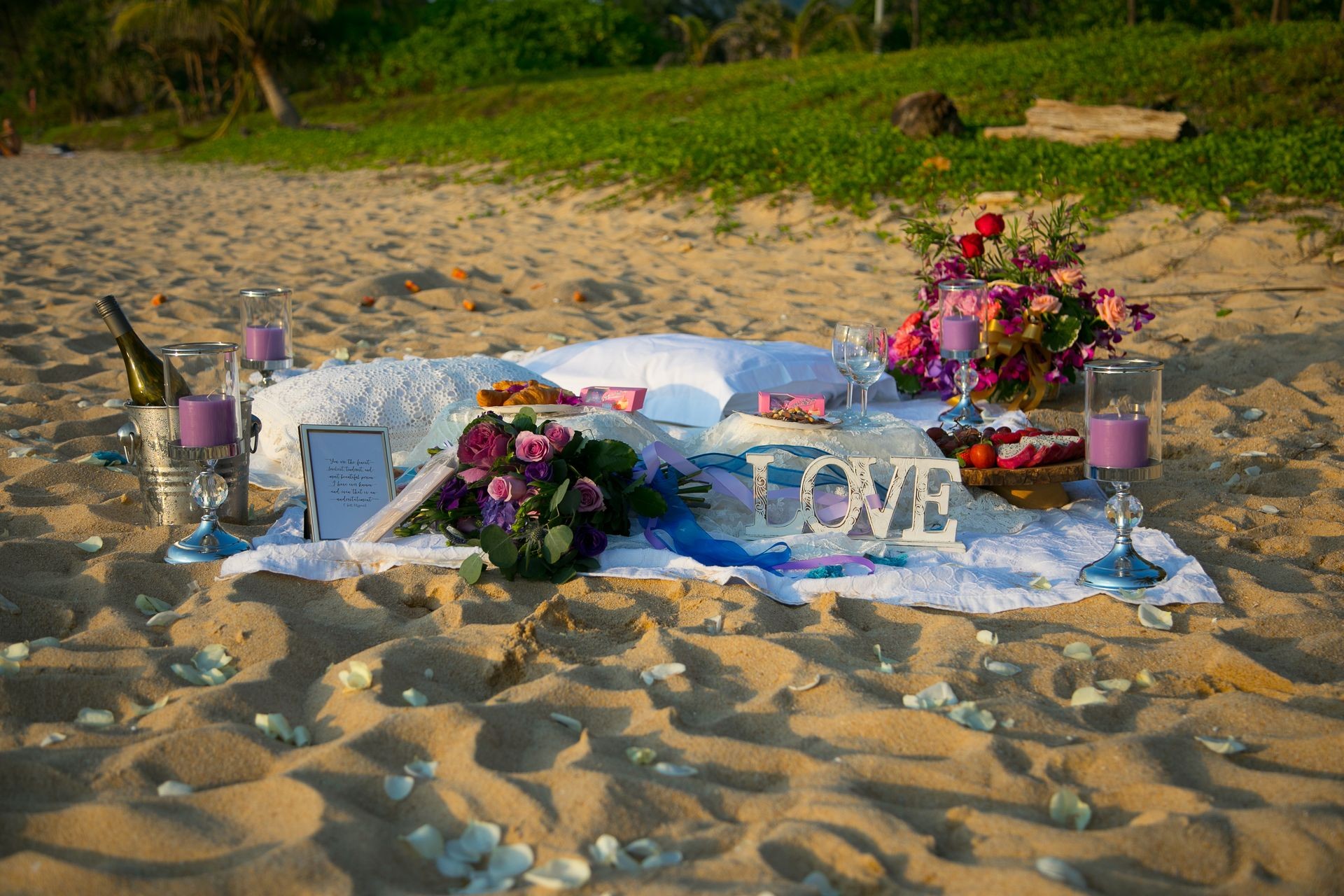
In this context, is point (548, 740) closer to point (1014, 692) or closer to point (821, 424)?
point (1014, 692)

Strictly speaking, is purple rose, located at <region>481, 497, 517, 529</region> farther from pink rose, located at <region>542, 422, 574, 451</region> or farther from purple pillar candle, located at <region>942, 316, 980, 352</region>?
purple pillar candle, located at <region>942, 316, 980, 352</region>

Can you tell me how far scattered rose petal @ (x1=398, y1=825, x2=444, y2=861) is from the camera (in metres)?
1.89

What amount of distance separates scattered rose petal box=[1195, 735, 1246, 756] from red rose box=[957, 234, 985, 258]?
3.18 m

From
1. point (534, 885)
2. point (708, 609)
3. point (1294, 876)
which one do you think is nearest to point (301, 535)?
point (708, 609)

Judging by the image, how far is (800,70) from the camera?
17250mm

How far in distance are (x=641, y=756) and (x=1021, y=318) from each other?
11.1 feet

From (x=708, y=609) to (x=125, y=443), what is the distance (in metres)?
1.98

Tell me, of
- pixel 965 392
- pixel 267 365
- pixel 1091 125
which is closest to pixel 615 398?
pixel 267 365

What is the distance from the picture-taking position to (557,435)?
10.7 feet

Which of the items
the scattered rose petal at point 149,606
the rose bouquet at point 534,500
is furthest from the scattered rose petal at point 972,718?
the scattered rose petal at point 149,606

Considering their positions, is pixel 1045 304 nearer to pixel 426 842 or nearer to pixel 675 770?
pixel 675 770

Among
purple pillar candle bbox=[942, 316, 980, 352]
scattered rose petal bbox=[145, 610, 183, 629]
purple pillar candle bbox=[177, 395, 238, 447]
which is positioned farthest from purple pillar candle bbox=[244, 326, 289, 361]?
purple pillar candle bbox=[942, 316, 980, 352]

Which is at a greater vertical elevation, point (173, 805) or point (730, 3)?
point (730, 3)

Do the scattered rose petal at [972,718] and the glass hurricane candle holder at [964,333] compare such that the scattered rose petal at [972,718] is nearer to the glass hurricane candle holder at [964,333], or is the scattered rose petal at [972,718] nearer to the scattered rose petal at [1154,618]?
the scattered rose petal at [1154,618]
